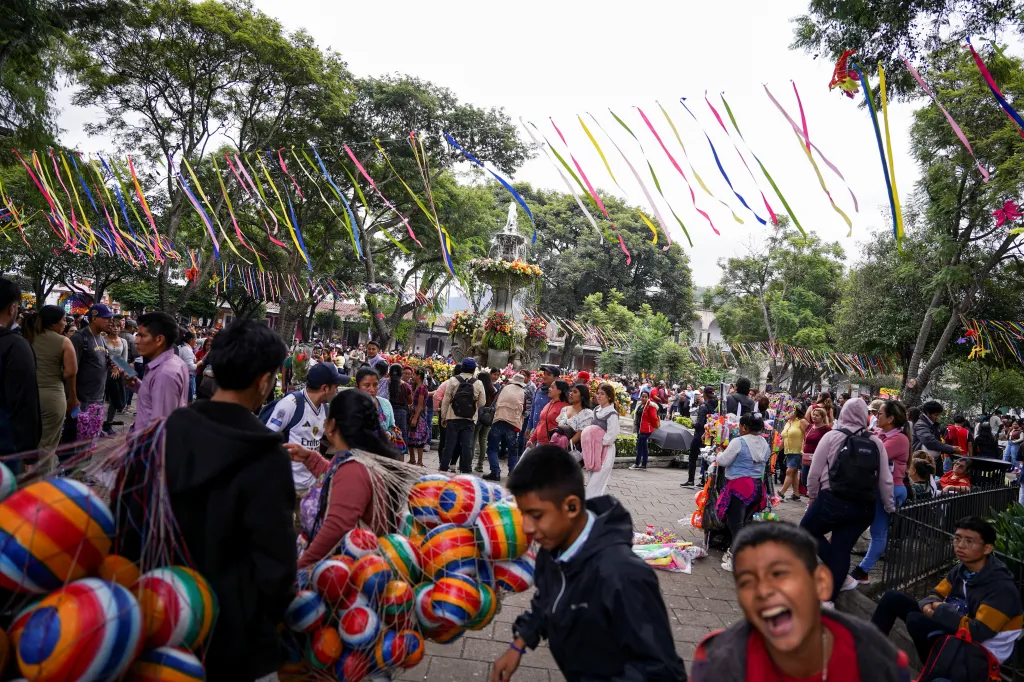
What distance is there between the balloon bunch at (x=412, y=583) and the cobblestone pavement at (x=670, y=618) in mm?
1468

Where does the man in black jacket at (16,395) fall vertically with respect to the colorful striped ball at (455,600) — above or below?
above

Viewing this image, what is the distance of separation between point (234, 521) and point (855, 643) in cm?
165

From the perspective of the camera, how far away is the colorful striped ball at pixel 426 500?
2.66 metres

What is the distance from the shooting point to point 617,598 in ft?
6.09

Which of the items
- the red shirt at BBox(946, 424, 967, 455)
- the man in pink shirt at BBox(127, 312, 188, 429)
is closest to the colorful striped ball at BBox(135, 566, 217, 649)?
the man in pink shirt at BBox(127, 312, 188, 429)

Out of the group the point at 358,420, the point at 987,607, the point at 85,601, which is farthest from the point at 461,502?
the point at 987,607

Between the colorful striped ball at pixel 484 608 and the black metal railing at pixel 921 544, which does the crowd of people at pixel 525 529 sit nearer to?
the colorful striped ball at pixel 484 608

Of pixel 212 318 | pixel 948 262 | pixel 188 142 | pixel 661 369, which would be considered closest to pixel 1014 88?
pixel 948 262

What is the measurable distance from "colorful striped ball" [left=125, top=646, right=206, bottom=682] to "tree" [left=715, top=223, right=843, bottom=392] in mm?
37991

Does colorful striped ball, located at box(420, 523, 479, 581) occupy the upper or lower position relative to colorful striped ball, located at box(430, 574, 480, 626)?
upper

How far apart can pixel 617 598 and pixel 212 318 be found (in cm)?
4293

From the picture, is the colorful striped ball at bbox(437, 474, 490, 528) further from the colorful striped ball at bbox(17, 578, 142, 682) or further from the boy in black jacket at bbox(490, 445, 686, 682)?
the colorful striped ball at bbox(17, 578, 142, 682)

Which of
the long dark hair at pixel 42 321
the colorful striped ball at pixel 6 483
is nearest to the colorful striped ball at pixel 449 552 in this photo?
the colorful striped ball at pixel 6 483

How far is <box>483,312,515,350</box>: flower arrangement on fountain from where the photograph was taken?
17.6 metres
